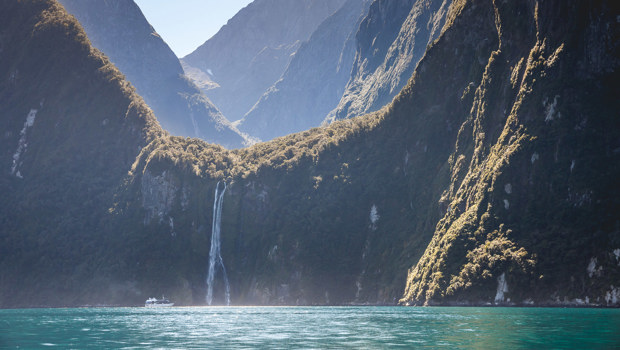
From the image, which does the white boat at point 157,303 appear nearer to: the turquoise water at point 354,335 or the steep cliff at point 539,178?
the steep cliff at point 539,178

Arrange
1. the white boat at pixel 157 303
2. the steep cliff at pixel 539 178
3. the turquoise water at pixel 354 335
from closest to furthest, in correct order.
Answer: the turquoise water at pixel 354 335 < the steep cliff at pixel 539 178 < the white boat at pixel 157 303

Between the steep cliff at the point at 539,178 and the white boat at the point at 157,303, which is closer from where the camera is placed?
the steep cliff at the point at 539,178

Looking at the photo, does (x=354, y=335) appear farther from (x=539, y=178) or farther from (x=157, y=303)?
(x=157, y=303)

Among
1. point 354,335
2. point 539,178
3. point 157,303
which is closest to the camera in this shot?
point 354,335

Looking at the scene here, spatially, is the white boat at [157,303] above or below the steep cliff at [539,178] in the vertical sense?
below

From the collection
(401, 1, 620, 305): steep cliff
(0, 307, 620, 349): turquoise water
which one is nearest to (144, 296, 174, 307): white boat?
(401, 1, 620, 305): steep cliff

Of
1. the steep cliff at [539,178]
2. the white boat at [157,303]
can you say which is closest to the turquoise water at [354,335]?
the steep cliff at [539,178]

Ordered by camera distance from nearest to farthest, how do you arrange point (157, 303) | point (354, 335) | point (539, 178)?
point (354, 335), point (539, 178), point (157, 303)

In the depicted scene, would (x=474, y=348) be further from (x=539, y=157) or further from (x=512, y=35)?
(x=512, y=35)

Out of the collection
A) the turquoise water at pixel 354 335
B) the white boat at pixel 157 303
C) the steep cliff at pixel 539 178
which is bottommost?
the turquoise water at pixel 354 335

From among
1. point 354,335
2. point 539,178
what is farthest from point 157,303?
point 354,335

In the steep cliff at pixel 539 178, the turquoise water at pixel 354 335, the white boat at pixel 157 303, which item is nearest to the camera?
the turquoise water at pixel 354 335

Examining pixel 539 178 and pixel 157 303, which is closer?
pixel 539 178

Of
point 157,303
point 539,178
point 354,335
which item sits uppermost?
point 539,178
